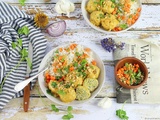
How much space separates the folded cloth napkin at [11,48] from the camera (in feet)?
4.75

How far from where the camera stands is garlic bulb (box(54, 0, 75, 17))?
5.00ft

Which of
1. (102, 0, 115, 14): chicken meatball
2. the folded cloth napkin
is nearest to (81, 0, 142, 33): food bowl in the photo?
(102, 0, 115, 14): chicken meatball

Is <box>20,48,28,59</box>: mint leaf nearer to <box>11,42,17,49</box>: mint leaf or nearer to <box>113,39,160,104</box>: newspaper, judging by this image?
<box>11,42,17,49</box>: mint leaf

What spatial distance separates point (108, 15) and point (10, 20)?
0.45m

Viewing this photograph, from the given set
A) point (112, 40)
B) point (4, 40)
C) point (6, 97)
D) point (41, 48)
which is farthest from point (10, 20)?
point (112, 40)

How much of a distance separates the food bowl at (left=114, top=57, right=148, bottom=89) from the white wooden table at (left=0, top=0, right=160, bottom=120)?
0.07 meters

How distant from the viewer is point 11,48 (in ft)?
4.86

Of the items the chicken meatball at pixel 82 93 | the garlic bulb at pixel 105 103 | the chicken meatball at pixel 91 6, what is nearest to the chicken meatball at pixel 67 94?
the chicken meatball at pixel 82 93

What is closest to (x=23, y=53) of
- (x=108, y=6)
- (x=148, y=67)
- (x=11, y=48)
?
(x=11, y=48)

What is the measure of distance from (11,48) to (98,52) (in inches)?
15.6

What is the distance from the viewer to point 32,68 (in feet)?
4.84

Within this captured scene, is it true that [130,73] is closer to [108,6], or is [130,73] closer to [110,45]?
[110,45]

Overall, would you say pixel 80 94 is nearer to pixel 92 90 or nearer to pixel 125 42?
pixel 92 90

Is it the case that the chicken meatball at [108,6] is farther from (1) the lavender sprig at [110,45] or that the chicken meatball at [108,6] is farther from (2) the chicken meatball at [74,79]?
(2) the chicken meatball at [74,79]
